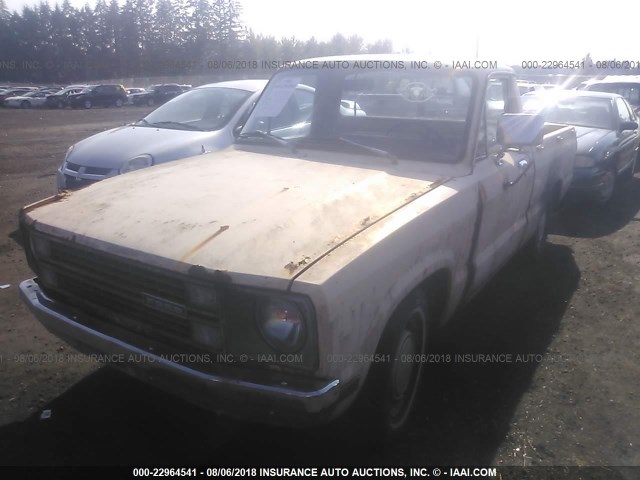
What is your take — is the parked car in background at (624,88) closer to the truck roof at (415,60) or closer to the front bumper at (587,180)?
the front bumper at (587,180)

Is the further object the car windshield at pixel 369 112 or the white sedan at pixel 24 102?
the white sedan at pixel 24 102

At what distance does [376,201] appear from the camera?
2.90 meters

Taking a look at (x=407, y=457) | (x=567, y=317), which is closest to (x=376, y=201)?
(x=407, y=457)

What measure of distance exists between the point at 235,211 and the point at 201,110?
497 centimetres

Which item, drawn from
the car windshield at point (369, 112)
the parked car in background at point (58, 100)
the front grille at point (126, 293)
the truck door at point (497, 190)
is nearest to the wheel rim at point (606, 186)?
the truck door at point (497, 190)

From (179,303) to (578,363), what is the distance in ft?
9.04

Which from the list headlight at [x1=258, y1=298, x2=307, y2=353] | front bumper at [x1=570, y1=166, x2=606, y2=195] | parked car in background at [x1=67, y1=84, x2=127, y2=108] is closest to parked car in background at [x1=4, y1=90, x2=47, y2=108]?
parked car in background at [x1=67, y1=84, x2=127, y2=108]

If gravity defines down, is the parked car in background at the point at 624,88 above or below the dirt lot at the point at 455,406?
above

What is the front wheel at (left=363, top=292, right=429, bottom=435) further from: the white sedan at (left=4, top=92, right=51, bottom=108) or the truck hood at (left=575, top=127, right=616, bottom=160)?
the white sedan at (left=4, top=92, right=51, bottom=108)

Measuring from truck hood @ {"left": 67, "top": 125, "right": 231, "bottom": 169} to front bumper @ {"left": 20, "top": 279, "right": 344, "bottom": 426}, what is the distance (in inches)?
158

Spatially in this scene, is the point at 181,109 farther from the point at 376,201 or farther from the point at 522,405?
the point at 522,405

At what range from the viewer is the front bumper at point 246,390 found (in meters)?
2.23

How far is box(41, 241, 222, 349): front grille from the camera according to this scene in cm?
242

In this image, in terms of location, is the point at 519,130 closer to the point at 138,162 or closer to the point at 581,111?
the point at 138,162
